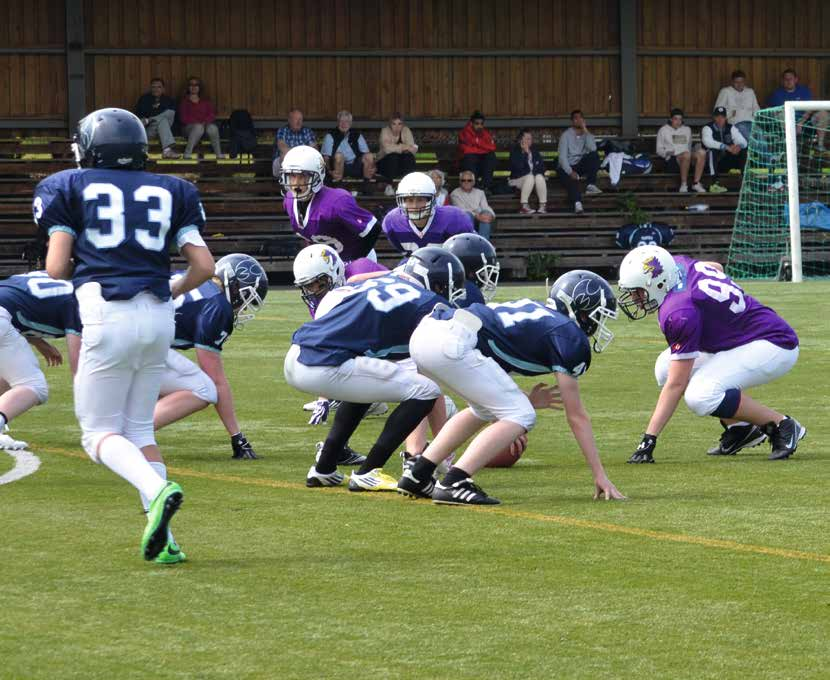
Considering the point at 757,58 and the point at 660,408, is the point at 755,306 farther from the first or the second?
the point at 757,58

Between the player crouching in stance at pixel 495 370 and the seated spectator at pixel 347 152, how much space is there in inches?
685

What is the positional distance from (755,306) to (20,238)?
54.4 feet

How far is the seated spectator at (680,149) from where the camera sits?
85.7ft

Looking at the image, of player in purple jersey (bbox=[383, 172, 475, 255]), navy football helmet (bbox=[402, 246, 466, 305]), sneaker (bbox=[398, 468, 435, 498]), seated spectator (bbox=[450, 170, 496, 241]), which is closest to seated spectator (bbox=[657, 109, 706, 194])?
seated spectator (bbox=[450, 170, 496, 241])

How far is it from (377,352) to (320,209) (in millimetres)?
3550

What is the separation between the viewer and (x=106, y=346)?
5738 mm

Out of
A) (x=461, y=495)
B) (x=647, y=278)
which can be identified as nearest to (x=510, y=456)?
(x=647, y=278)

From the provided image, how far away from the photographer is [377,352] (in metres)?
7.45

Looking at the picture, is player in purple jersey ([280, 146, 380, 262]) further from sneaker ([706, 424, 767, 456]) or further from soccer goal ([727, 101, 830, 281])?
soccer goal ([727, 101, 830, 281])

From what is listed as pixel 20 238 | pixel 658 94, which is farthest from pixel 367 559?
pixel 658 94

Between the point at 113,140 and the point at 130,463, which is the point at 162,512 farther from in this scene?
the point at 113,140

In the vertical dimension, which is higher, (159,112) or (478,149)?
(159,112)

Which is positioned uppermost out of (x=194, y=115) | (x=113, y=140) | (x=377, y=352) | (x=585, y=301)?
(x=194, y=115)

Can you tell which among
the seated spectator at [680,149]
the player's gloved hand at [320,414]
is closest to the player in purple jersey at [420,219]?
the player's gloved hand at [320,414]
